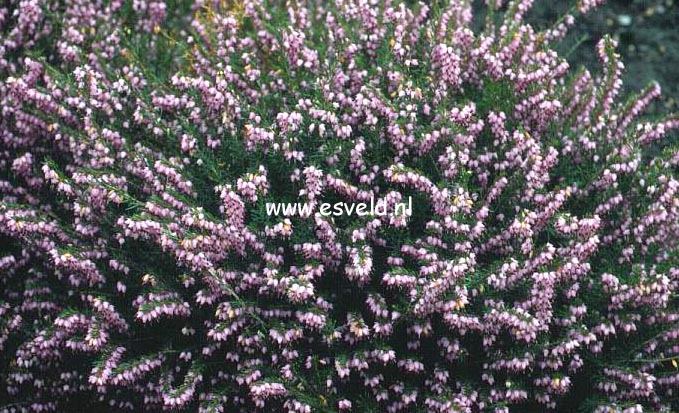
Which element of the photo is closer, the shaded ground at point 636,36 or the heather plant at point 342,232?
the heather plant at point 342,232

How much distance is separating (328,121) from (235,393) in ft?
5.02

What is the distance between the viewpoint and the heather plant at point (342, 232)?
3.69 metres

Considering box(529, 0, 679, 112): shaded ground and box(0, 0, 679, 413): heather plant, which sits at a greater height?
box(529, 0, 679, 112): shaded ground

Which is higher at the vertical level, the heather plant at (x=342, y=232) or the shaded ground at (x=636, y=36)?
the shaded ground at (x=636, y=36)

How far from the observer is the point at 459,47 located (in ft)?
14.0

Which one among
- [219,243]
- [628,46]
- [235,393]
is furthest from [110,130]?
[628,46]

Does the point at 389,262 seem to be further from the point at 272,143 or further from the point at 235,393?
the point at 235,393

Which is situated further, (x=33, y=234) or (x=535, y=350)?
(x=33, y=234)

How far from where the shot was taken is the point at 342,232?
12.5ft

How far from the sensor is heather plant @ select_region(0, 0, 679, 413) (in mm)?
3688

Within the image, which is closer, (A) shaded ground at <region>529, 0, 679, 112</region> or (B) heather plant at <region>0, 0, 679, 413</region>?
(B) heather plant at <region>0, 0, 679, 413</region>

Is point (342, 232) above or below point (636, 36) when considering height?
below

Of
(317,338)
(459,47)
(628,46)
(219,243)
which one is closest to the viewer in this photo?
(219,243)

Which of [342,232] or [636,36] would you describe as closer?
[342,232]
